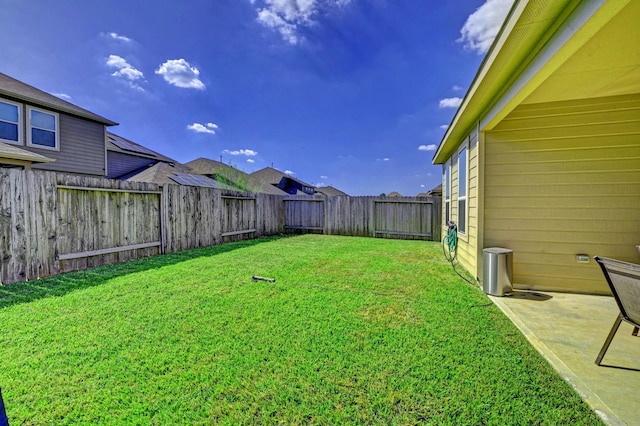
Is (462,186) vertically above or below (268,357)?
above

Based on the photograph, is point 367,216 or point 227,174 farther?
point 227,174

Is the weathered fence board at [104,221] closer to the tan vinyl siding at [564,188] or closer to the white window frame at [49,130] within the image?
the white window frame at [49,130]

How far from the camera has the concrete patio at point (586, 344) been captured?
167 centimetres

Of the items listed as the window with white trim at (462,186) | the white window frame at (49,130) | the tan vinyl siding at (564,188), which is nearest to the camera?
the tan vinyl siding at (564,188)

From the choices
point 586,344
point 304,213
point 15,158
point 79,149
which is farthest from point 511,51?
point 79,149

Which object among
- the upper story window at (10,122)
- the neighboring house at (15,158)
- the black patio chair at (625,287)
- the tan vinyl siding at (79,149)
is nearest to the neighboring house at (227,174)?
the tan vinyl siding at (79,149)

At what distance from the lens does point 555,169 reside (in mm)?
3703

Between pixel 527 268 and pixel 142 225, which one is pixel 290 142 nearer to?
pixel 142 225

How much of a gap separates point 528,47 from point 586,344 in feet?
8.62

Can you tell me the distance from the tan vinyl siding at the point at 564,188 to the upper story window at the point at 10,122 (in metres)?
13.0

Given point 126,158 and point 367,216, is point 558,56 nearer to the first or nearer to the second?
point 367,216

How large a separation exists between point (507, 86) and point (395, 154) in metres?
21.8

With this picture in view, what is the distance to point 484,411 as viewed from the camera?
1.56 metres

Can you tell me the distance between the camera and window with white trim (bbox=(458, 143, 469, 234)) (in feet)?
16.0
